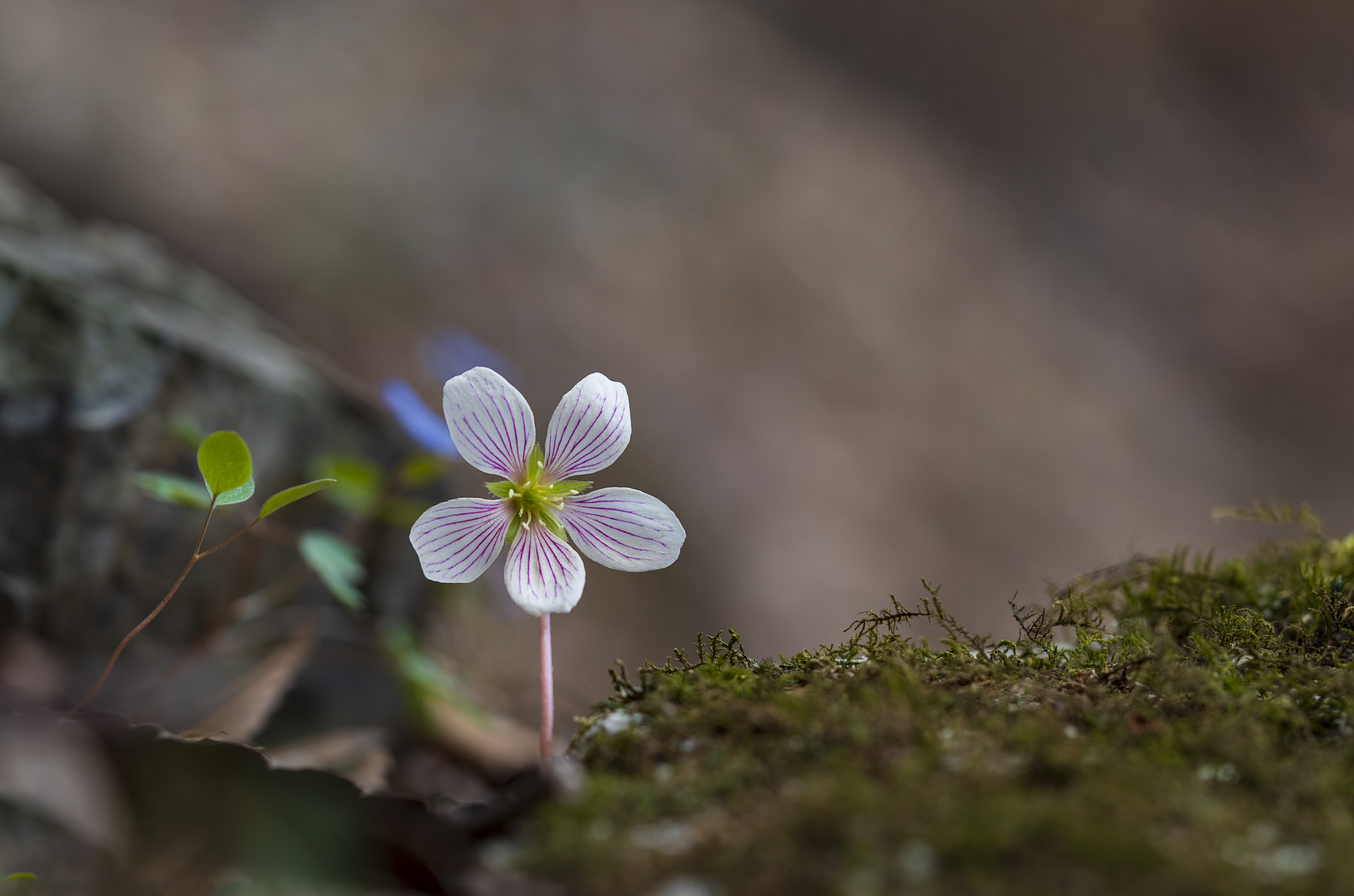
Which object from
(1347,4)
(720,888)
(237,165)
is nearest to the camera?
(720,888)

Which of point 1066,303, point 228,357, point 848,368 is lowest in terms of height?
point 228,357

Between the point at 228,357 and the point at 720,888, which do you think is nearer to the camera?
the point at 720,888

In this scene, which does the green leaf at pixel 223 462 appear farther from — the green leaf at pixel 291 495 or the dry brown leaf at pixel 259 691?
the dry brown leaf at pixel 259 691

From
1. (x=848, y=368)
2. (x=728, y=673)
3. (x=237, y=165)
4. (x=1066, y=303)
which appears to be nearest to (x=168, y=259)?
(x=728, y=673)

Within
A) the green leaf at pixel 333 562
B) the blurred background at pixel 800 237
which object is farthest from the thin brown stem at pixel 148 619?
the blurred background at pixel 800 237

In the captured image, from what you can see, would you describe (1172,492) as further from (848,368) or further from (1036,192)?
(1036,192)

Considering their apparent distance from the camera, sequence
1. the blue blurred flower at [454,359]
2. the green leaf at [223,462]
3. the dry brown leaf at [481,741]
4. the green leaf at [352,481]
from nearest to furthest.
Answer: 1. the green leaf at [223,462]
2. the green leaf at [352,481]
3. the dry brown leaf at [481,741]
4. the blue blurred flower at [454,359]

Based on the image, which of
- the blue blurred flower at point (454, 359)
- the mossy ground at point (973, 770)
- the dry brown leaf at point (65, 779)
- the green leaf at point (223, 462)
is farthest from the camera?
the blue blurred flower at point (454, 359)

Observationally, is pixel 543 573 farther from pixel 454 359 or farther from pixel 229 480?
pixel 454 359
